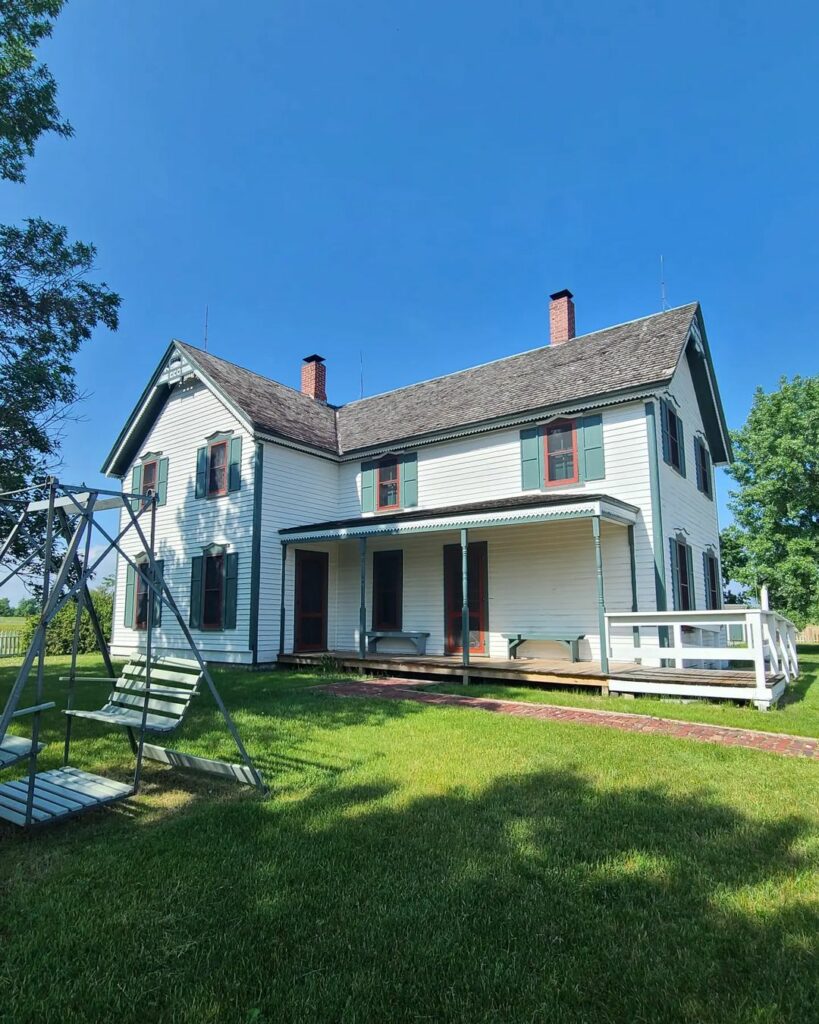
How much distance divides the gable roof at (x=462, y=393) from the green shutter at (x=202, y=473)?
1.90 meters

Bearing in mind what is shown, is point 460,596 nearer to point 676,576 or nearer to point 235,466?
point 676,576

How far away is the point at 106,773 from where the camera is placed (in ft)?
17.6

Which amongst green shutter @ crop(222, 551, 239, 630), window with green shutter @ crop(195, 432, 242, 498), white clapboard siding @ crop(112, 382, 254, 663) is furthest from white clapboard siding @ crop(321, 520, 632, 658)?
window with green shutter @ crop(195, 432, 242, 498)

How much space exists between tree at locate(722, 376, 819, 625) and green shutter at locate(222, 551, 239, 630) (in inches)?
910

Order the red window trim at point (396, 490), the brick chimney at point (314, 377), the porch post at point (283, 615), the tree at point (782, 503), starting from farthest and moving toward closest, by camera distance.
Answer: the tree at point (782, 503) → the brick chimney at point (314, 377) → the red window trim at point (396, 490) → the porch post at point (283, 615)

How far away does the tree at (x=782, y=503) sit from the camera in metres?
24.8

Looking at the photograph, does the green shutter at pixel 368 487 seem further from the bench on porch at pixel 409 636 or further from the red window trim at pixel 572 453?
the red window trim at pixel 572 453

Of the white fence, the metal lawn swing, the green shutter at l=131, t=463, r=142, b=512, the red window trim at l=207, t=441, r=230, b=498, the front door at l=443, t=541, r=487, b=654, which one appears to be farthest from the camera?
the white fence

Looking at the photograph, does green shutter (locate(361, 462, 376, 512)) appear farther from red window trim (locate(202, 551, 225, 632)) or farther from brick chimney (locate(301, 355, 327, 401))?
brick chimney (locate(301, 355, 327, 401))

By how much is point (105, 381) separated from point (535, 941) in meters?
14.3

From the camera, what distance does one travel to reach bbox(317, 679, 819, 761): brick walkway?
20.6ft

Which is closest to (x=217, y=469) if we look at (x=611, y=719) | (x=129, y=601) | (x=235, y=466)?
(x=235, y=466)

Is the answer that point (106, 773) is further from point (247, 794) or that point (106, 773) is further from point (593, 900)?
point (593, 900)

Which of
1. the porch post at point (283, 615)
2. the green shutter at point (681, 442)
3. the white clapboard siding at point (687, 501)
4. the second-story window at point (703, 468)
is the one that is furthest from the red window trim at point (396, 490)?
the second-story window at point (703, 468)
